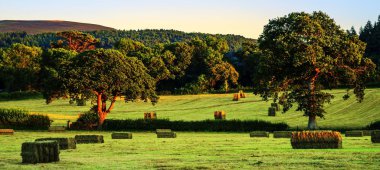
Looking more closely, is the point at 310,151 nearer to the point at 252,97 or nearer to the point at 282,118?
the point at 282,118

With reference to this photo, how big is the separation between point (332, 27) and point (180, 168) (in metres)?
49.6

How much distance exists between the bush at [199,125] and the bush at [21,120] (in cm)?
643

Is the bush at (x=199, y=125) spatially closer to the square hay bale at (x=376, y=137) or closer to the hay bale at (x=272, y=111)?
the hay bale at (x=272, y=111)

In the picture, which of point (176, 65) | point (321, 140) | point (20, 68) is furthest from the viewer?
point (176, 65)

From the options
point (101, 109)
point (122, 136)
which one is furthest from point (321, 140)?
point (101, 109)

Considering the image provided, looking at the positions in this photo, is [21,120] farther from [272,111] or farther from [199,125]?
[272,111]

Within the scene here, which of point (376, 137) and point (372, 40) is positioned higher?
point (372, 40)

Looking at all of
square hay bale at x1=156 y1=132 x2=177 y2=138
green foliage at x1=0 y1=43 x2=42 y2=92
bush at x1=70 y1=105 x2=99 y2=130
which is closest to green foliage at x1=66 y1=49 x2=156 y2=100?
bush at x1=70 y1=105 x2=99 y2=130

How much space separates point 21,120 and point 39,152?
45074 millimetres

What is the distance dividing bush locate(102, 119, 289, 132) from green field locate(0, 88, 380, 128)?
678 cm

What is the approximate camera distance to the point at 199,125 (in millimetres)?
66812

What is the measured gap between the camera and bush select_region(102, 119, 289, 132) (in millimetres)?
65438

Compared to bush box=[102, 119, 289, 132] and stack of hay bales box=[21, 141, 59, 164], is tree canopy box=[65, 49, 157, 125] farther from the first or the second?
stack of hay bales box=[21, 141, 59, 164]

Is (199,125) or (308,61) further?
(199,125)
